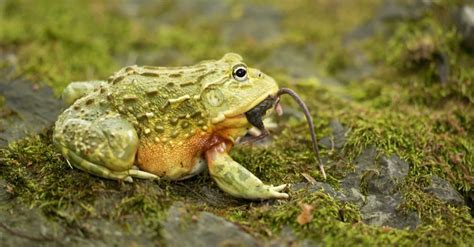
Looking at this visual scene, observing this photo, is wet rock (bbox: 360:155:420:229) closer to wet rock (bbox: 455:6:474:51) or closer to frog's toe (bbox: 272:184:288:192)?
frog's toe (bbox: 272:184:288:192)

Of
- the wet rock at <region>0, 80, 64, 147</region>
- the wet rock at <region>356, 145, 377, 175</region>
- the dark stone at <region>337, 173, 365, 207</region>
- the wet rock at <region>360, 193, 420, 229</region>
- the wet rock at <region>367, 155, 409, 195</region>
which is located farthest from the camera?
the wet rock at <region>0, 80, 64, 147</region>

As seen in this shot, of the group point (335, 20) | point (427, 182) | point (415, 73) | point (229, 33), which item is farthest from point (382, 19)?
point (427, 182)

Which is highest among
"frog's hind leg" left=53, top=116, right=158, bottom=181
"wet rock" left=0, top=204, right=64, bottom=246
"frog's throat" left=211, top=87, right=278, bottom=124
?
"frog's throat" left=211, top=87, right=278, bottom=124

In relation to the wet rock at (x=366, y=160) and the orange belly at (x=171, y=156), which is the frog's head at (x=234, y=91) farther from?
the wet rock at (x=366, y=160)

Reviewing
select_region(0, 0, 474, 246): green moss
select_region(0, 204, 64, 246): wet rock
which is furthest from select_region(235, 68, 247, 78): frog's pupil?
select_region(0, 204, 64, 246): wet rock

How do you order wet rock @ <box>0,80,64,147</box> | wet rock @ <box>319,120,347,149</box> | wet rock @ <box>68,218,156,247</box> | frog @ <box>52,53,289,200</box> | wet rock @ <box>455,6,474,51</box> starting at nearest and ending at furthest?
wet rock @ <box>68,218,156,247</box> → frog @ <box>52,53,289,200</box> → wet rock @ <box>0,80,64,147</box> → wet rock @ <box>319,120,347,149</box> → wet rock @ <box>455,6,474,51</box>

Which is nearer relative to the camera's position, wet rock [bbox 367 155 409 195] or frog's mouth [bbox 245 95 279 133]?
frog's mouth [bbox 245 95 279 133]

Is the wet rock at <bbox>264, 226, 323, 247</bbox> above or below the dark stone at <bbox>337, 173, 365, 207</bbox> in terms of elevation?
Answer: below

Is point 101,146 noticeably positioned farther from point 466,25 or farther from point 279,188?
point 466,25
